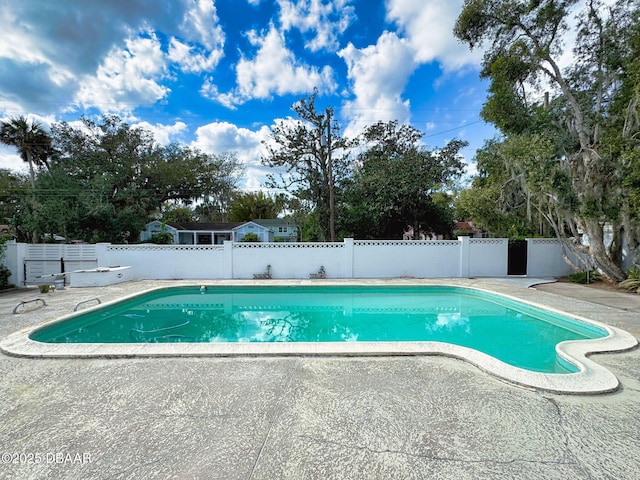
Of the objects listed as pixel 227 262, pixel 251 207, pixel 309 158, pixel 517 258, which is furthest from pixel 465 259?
pixel 251 207

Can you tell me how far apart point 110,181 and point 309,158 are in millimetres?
11521

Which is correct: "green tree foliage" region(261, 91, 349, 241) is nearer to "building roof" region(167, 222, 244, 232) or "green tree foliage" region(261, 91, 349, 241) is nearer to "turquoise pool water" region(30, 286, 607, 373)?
"turquoise pool water" region(30, 286, 607, 373)

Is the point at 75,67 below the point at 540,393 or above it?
above

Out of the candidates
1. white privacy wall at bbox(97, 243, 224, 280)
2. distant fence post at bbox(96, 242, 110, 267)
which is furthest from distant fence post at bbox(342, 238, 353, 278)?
distant fence post at bbox(96, 242, 110, 267)

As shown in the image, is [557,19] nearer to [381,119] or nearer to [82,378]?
[381,119]

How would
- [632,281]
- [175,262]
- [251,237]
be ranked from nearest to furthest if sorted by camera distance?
[632,281] → [175,262] → [251,237]

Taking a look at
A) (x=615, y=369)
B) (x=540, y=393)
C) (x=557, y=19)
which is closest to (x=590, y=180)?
(x=557, y=19)

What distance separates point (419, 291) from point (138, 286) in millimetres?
9282

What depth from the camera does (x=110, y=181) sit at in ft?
56.3

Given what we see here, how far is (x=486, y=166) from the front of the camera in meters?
11.9

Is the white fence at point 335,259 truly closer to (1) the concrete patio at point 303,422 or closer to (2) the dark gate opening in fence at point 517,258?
(2) the dark gate opening in fence at point 517,258

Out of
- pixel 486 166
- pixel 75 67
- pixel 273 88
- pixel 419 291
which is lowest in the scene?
pixel 419 291

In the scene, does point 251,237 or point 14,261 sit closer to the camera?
point 14,261

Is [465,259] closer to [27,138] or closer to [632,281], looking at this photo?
[632,281]
